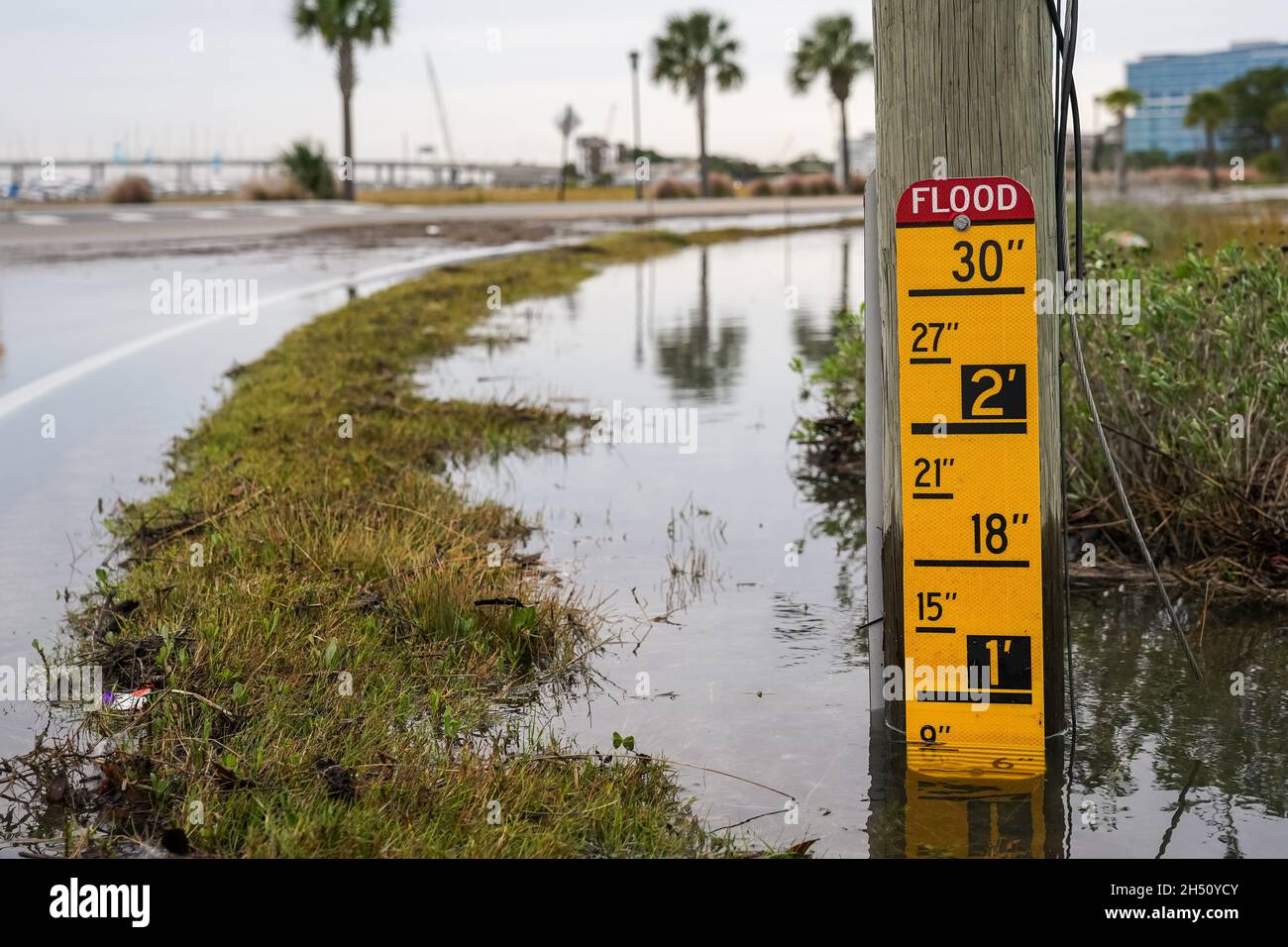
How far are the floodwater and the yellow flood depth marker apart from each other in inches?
7.5

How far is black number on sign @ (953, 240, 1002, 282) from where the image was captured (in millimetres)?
3959

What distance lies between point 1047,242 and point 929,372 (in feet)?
1.52

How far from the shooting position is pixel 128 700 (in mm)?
4242

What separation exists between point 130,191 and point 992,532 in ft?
150

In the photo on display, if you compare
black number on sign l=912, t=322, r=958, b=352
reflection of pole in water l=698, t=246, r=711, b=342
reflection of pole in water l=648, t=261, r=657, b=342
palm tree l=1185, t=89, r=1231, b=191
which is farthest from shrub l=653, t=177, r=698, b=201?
black number on sign l=912, t=322, r=958, b=352

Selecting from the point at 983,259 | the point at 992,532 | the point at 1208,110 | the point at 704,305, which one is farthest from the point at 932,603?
the point at 1208,110

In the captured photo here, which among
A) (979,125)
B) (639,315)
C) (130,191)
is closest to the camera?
(979,125)

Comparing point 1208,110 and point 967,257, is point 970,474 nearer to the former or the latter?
point 967,257

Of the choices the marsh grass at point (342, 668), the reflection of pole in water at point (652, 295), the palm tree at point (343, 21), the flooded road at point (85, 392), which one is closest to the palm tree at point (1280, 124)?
the palm tree at point (343, 21)

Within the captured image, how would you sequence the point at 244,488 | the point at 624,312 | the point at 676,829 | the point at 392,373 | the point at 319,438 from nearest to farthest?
the point at 676,829 < the point at 244,488 < the point at 319,438 < the point at 392,373 < the point at 624,312
